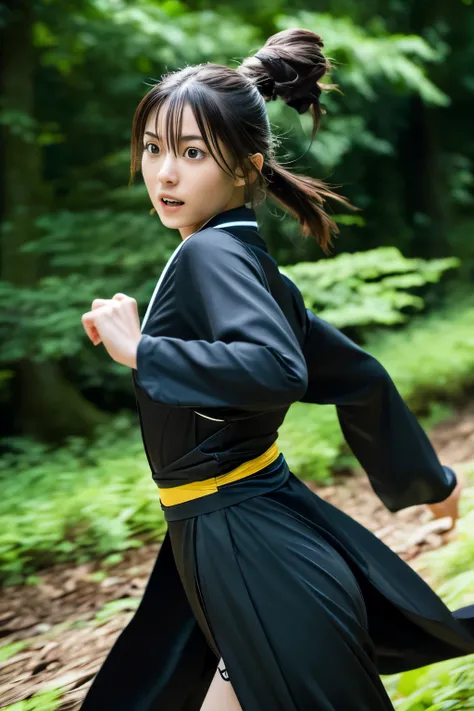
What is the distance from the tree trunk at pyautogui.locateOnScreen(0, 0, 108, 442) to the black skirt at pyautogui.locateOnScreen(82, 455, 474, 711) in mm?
4055

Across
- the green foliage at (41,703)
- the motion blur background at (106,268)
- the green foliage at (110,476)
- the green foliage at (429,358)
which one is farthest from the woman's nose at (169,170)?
the green foliage at (429,358)

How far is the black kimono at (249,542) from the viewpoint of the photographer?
1406 millimetres

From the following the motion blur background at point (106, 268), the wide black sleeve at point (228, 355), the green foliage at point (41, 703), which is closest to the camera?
the wide black sleeve at point (228, 355)

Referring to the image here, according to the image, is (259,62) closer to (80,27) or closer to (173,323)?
(173,323)

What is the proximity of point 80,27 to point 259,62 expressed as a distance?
4.09 meters

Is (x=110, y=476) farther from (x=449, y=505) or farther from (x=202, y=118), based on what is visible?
(x=202, y=118)

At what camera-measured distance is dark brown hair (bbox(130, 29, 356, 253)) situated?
5.32 feet

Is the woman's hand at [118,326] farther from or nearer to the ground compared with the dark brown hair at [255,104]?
nearer to the ground

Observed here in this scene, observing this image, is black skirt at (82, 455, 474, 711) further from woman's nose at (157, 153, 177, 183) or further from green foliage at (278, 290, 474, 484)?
green foliage at (278, 290, 474, 484)

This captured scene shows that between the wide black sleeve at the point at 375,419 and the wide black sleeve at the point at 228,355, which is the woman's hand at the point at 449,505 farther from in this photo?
the wide black sleeve at the point at 228,355

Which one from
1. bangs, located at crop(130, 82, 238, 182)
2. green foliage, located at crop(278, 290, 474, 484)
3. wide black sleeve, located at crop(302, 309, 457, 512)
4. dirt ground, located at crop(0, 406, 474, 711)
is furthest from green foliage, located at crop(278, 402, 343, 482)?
bangs, located at crop(130, 82, 238, 182)

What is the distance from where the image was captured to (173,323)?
5.19 ft

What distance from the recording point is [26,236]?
18.9ft

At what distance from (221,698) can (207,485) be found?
44 centimetres
